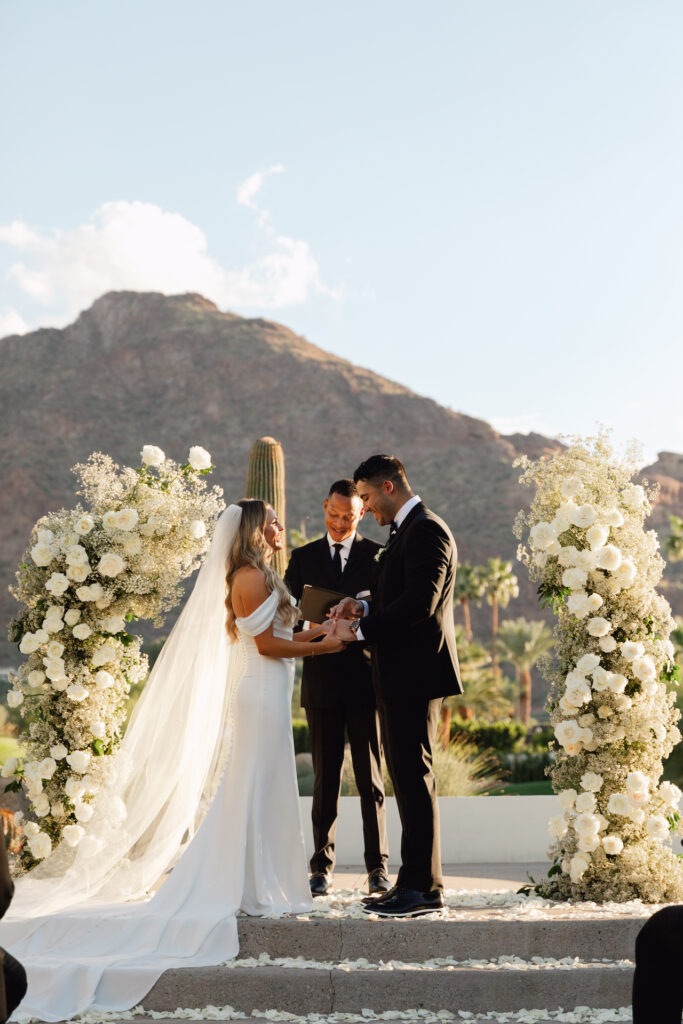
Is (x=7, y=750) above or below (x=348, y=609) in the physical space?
below

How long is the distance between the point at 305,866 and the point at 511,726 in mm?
17774

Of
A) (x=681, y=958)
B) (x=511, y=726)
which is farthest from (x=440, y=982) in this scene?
(x=511, y=726)

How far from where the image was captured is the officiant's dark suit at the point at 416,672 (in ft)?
17.3

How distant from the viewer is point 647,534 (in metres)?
6.09

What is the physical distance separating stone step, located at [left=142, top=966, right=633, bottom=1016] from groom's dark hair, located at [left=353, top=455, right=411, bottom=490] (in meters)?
2.52

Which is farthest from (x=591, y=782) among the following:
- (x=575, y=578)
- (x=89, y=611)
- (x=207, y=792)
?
(x=89, y=611)

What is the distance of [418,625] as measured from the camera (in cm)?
546

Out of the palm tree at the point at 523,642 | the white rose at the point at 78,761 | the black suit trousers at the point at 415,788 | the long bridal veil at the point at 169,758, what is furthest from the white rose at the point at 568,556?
the palm tree at the point at 523,642

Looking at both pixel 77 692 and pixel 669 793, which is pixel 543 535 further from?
pixel 77 692

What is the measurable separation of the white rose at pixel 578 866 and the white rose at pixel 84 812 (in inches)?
111

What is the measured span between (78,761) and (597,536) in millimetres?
3387

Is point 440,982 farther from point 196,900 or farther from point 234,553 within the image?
point 234,553

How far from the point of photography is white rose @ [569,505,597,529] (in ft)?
19.0

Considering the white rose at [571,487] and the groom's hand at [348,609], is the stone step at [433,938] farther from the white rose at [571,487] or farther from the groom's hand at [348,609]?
the white rose at [571,487]
